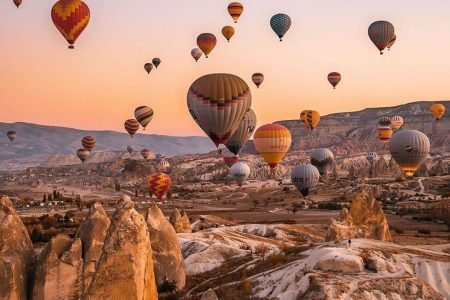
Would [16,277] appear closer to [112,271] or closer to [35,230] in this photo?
[112,271]

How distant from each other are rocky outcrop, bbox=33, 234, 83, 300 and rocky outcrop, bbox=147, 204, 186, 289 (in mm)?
6505

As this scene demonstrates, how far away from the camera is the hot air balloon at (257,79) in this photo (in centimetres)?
9194

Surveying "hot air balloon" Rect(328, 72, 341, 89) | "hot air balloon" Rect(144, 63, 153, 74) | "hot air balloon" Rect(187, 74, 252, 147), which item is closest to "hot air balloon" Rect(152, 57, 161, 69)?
"hot air balloon" Rect(144, 63, 153, 74)

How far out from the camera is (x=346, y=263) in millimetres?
25859

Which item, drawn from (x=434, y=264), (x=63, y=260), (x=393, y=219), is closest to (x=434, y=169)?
(x=393, y=219)

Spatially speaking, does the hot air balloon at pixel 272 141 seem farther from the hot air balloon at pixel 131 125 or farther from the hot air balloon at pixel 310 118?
the hot air balloon at pixel 131 125

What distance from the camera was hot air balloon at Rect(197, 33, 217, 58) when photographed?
7919 centimetres

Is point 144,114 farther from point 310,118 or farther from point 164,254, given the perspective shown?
point 164,254

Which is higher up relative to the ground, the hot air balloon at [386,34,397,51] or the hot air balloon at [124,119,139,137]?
the hot air balloon at [386,34,397,51]

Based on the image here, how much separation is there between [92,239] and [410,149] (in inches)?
1990

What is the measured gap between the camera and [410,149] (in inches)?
2611

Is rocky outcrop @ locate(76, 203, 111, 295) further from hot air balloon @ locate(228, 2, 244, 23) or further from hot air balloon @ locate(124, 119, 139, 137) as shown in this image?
hot air balloon @ locate(124, 119, 139, 137)

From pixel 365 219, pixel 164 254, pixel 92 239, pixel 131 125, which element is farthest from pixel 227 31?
pixel 92 239

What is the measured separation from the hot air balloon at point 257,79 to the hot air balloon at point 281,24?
13.2 metres
